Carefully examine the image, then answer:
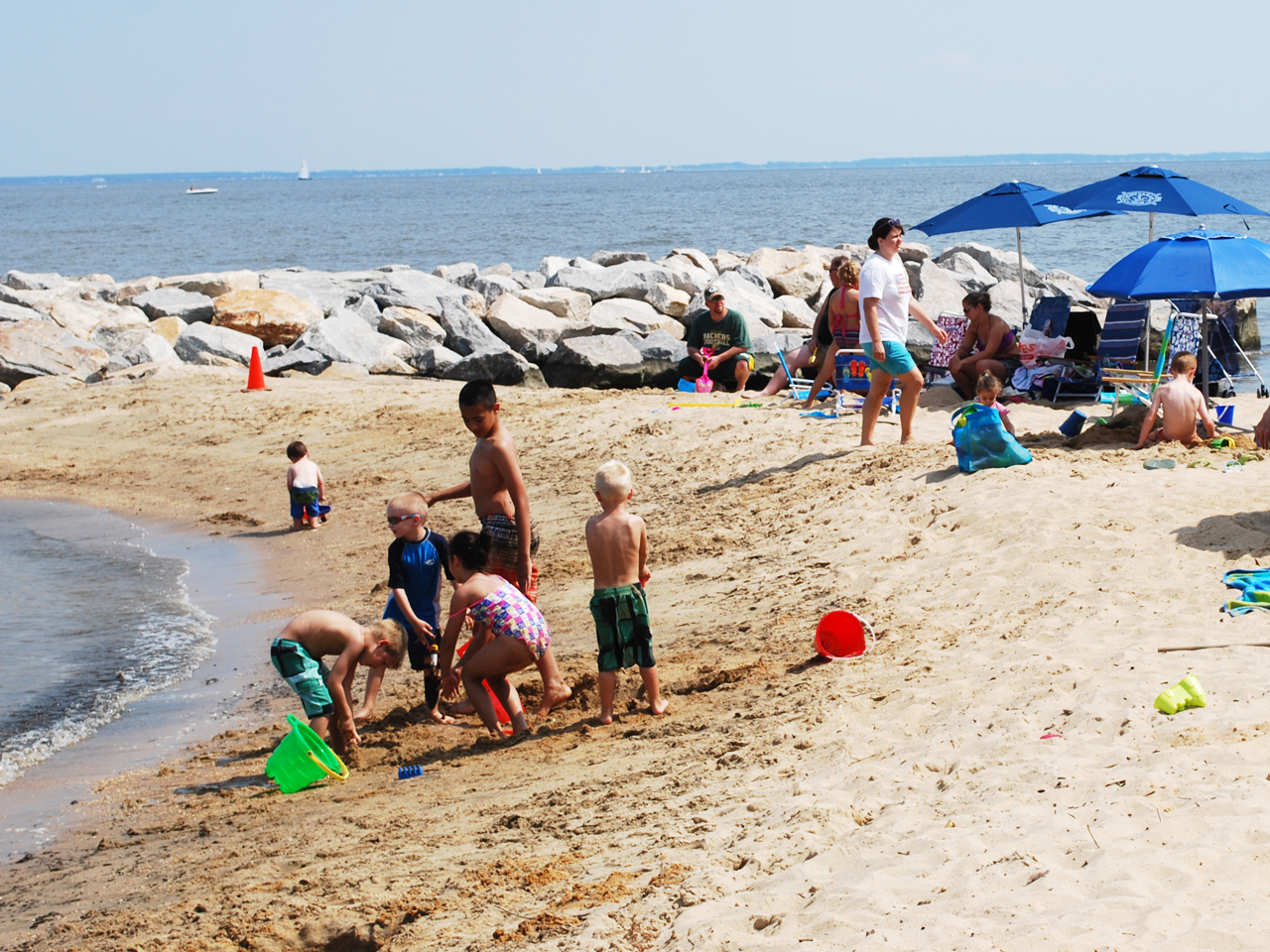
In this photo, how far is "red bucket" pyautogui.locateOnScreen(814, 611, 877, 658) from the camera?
20.8 ft

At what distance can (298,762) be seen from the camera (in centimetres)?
570

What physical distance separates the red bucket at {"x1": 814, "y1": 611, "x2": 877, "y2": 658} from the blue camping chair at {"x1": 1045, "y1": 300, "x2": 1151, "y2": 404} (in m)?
6.93

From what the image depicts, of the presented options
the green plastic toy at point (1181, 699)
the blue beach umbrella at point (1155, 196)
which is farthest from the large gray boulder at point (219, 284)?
the green plastic toy at point (1181, 699)

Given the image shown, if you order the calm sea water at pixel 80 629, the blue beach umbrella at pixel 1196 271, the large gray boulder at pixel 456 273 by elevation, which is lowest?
the calm sea water at pixel 80 629

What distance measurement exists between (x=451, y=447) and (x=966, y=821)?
9158 mm

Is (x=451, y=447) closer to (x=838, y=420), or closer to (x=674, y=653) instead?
(x=838, y=420)

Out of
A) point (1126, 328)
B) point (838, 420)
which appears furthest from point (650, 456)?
point (1126, 328)

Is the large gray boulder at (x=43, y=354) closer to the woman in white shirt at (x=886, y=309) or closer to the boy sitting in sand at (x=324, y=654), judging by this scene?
the woman in white shirt at (x=886, y=309)

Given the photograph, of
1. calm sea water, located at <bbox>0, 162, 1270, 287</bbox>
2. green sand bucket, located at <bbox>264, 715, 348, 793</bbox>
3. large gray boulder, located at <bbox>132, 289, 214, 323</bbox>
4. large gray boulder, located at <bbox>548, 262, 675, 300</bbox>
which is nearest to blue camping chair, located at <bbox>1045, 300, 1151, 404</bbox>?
green sand bucket, located at <bbox>264, 715, 348, 793</bbox>

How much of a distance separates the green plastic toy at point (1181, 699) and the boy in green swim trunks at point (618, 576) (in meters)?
2.18

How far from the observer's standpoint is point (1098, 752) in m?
4.54

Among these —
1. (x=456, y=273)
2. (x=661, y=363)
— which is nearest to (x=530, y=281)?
(x=456, y=273)

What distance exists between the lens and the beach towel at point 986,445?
28.4 ft

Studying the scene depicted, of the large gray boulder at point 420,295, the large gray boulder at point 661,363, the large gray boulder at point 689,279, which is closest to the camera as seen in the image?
the large gray boulder at point 661,363
